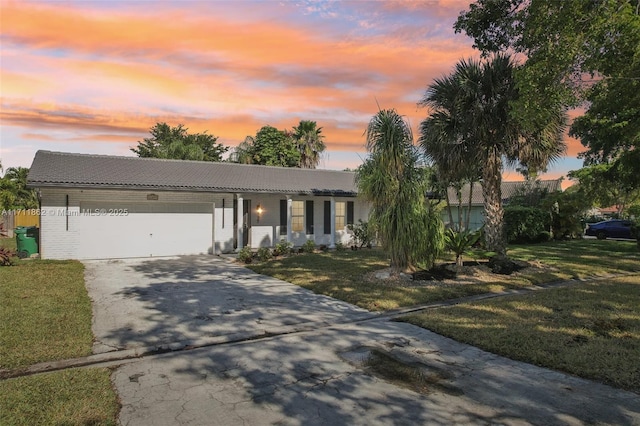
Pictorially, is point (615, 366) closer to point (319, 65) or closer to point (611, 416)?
point (611, 416)

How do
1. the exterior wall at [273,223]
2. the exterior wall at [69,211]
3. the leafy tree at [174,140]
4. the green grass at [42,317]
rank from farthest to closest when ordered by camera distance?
the leafy tree at [174,140]
the exterior wall at [273,223]
the exterior wall at [69,211]
the green grass at [42,317]

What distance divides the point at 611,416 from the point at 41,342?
6.68 metres

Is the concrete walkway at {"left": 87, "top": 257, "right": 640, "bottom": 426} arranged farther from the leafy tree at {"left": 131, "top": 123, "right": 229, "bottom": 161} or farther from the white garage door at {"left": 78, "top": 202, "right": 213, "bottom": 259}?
the leafy tree at {"left": 131, "top": 123, "right": 229, "bottom": 161}

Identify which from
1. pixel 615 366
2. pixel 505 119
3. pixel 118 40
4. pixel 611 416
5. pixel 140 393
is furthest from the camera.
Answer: pixel 505 119

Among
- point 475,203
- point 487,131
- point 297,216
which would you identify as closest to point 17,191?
point 297,216

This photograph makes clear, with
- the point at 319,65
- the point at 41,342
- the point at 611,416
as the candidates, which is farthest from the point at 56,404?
the point at 319,65

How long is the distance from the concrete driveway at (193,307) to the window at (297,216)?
6748 millimetres

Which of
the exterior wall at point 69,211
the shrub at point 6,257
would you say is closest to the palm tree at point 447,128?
the exterior wall at point 69,211

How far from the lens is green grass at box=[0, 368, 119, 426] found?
11.1ft

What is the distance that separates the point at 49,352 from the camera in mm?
5043

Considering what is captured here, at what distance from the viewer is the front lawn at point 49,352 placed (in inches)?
138

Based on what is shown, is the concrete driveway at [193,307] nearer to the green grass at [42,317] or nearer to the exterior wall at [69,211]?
the green grass at [42,317]

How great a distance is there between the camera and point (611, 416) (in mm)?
3473

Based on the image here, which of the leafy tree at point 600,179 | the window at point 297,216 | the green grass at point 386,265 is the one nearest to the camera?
the green grass at point 386,265
